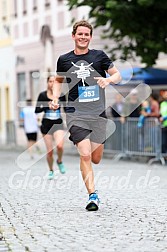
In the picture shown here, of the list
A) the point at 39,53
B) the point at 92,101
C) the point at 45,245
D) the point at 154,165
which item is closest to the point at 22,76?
the point at 39,53

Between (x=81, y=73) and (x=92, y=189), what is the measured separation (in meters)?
1.24

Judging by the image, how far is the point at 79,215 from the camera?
933 centimetres

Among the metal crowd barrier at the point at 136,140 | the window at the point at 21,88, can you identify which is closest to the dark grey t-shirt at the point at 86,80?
the metal crowd barrier at the point at 136,140

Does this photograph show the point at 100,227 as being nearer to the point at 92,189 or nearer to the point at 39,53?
the point at 92,189

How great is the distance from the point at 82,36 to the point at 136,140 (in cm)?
1289

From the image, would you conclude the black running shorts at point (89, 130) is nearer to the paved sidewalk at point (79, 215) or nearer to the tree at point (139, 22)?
the paved sidewalk at point (79, 215)

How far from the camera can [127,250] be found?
6973mm

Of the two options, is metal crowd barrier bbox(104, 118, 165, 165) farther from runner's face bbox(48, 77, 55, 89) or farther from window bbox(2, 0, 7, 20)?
window bbox(2, 0, 7, 20)

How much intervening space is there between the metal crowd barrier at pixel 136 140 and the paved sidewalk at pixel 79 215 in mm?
5561

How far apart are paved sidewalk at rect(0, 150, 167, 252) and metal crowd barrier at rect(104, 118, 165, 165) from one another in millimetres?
5561

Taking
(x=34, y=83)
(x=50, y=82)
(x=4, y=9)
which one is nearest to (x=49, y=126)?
(x=50, y=82)

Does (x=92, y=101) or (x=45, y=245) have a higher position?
(x=92, y=101)

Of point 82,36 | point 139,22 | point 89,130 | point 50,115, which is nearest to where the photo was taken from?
point 82,36

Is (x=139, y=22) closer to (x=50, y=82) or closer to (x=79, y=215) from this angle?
(x=50, y=82)
